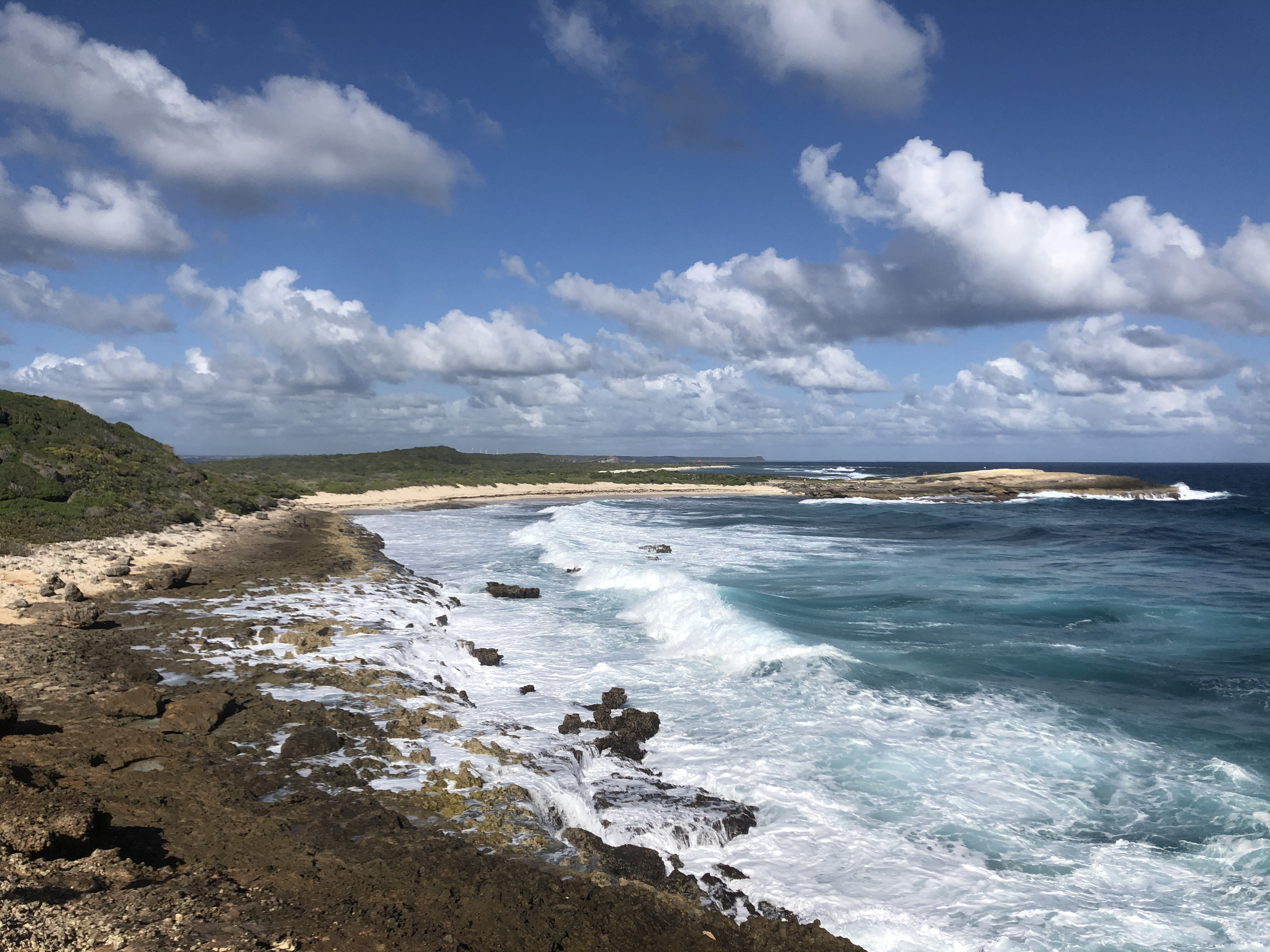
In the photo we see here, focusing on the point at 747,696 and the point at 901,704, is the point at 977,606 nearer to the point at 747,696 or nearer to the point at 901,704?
the point at 901,704

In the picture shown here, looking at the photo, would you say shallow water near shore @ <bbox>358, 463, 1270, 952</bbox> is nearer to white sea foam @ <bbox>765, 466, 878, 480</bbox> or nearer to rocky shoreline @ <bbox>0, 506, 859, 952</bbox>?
rocky shoreline @ <bbox>0, 506, 859, 952</bbox>

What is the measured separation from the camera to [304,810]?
645 centimetres

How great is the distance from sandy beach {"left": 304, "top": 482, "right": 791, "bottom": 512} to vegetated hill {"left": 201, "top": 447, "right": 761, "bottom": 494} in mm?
1429

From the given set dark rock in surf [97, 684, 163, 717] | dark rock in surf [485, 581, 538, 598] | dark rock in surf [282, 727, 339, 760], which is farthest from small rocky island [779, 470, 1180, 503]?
dark rock in surf [97, 684, 163, 717]

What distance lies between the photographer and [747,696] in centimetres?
1259

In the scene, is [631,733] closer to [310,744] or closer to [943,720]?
[310,744]

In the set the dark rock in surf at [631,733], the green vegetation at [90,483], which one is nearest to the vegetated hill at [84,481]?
the green vegetation at [90,483]

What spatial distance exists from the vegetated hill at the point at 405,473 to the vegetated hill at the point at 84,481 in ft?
70.3

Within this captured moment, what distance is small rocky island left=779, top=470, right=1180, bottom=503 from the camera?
70.2 metres

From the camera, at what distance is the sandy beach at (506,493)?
53.6 meters

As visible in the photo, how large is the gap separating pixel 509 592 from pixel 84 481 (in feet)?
54.2

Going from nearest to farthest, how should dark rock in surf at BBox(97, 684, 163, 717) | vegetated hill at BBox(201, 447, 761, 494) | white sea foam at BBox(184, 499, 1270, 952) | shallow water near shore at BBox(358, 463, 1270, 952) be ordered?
white sea foam at BBox(184, 499, 1270, 952)
shallow water near shore at BBox(358, 463, 1270, 952)
dark rock in surf at BBox(97, 684, 163, 717)
vegetated hill at BBox(201, 447, 761, 494)

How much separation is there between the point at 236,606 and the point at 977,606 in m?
19.3

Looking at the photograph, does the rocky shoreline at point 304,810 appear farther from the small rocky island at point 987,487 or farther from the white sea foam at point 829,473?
the white sea foam at point 829,473
